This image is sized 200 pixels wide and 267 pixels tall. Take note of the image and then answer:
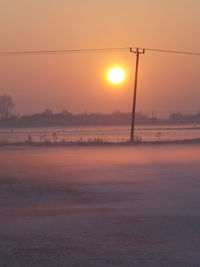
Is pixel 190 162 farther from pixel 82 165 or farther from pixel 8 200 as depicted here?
pixel 8 200

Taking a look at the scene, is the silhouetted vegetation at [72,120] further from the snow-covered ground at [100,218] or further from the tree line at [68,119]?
the snow-covered ground at [100,218]

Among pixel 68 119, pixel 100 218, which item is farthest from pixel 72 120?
pixel 100 218

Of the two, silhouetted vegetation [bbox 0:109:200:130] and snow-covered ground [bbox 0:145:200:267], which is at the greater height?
snow-covered ground [bbox 0:145:200:267]

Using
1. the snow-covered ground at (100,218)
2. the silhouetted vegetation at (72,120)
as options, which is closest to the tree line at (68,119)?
the silhouetted vegetation at (72,120)

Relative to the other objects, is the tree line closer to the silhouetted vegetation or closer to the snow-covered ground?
the silhouetted vegetation

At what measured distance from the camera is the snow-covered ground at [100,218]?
27.4 ft

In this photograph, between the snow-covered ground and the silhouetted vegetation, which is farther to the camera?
the silhouetted vegetation

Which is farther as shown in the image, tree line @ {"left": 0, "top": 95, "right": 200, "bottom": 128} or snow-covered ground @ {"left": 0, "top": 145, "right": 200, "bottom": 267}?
tree line @ {"left": 0, "top": 95, "right": 200, "bottom": 128}

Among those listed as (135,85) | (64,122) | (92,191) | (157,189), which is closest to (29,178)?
(92,191)

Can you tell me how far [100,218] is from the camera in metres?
11.4

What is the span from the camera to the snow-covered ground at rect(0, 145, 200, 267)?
8359mm

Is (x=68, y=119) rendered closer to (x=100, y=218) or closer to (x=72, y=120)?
(x=72, y=120)

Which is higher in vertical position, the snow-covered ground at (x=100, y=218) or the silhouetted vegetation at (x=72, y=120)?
the snow-covered ground at (x=100, y=218)

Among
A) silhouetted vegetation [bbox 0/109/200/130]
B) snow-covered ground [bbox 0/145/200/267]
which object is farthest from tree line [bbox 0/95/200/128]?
snow-covered ground [bbox 0/145/200/267]
